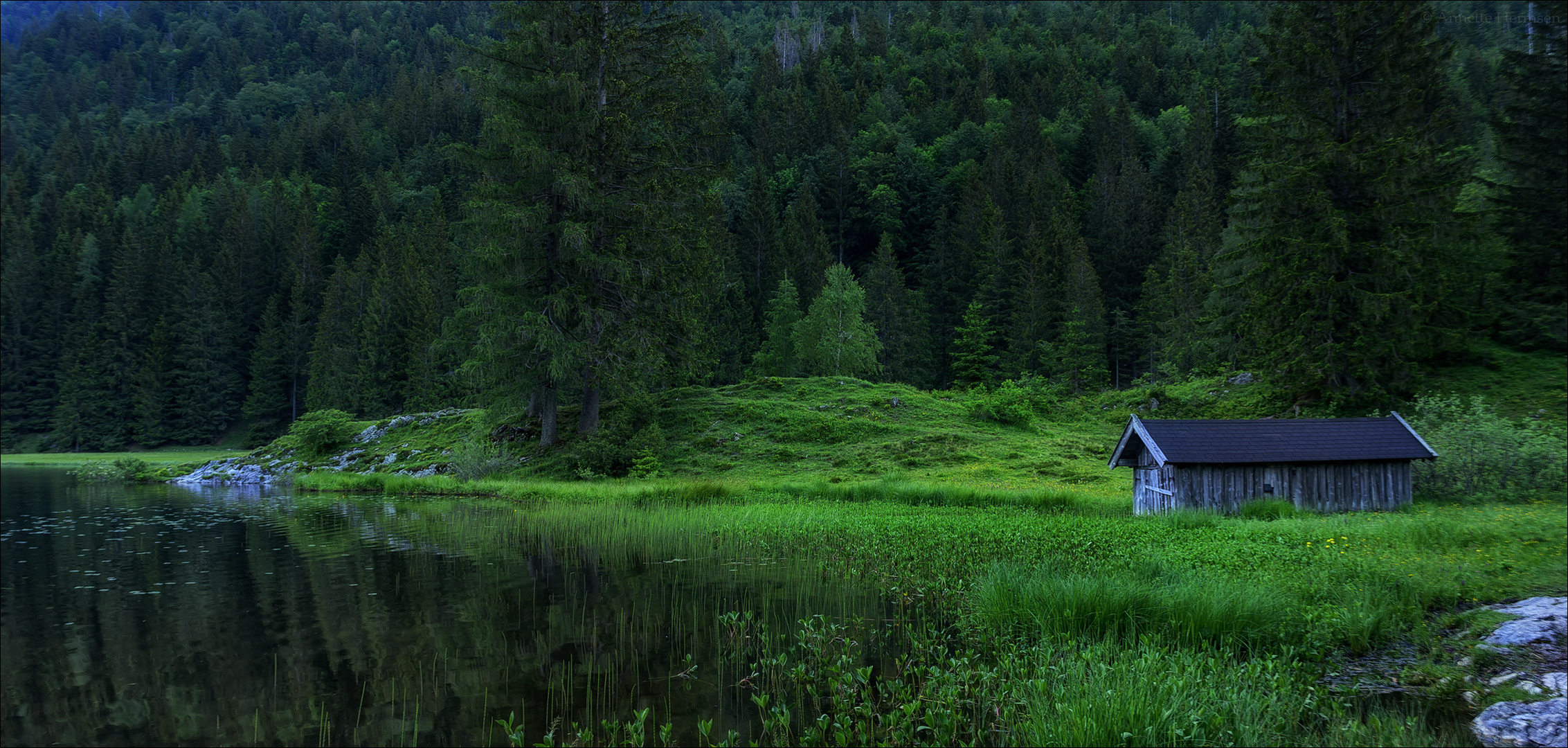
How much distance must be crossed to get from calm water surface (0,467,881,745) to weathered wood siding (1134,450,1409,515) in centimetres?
1113

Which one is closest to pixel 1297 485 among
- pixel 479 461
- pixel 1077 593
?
→ pixel 1077 593

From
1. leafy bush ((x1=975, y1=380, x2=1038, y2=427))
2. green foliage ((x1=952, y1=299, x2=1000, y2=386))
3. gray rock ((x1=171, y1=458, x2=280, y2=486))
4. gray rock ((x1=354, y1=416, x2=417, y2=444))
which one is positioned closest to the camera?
leafy bush ((x1=975, y1=380, x2=1038, y2=427))

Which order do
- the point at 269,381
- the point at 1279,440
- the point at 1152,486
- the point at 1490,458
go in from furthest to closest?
the point at 269,381 < the point at 1152,486 < the point at 1279,440 < the point at 1490,458

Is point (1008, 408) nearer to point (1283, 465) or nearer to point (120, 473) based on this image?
point (1283, 465)

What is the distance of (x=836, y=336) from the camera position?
58781 millimetres

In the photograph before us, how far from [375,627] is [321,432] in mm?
36833

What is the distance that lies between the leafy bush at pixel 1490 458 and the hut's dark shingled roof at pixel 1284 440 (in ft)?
3.92

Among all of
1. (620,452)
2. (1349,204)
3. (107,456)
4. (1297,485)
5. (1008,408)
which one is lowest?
(107,456)

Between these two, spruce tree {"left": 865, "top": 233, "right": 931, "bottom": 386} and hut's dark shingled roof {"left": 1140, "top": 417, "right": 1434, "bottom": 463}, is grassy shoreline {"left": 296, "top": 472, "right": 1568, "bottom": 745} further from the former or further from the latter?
spruce tree {"left": 865, "top": 233, "right": 931, "bottom": 386}

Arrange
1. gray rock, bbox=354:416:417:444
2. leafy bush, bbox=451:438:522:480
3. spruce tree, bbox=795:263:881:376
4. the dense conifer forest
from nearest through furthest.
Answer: the dense conifer forest → leafy bush, bbox=451:438:522:480 → gray rock, bbox=354:416:417:444 → spruce tree, bbox=795:263:881:376

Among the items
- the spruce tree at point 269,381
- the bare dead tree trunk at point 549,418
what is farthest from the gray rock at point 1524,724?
the spruce tree at point 269,381

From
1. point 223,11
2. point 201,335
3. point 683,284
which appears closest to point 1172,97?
point 683,284

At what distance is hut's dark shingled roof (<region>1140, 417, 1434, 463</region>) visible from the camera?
19.8 metres

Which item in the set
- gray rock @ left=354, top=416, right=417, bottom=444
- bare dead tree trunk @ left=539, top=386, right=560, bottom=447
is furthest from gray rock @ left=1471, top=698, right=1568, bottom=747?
gray rock @ left=354, top=416, right=417, bottom=444
